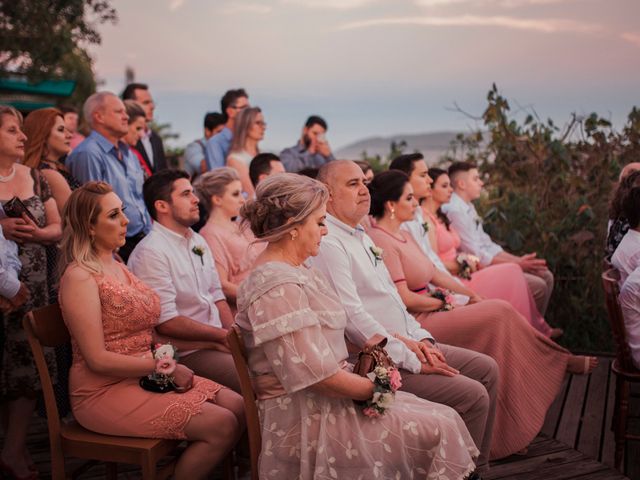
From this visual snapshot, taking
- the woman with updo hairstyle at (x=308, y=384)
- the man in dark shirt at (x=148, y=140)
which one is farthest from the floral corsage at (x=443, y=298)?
the man in dark shirt at (x=148, y=140)

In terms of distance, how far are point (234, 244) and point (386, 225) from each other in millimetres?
842

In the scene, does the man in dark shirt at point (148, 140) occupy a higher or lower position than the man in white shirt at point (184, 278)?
higher

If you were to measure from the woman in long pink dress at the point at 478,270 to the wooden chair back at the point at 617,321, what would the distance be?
4.59ft

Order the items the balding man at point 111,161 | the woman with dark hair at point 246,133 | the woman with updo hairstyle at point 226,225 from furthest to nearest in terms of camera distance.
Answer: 1. the woman with dark hair at point 246,133
2. the balding man at point 111,161
3. the woman with updo hairstyle at point 226,225

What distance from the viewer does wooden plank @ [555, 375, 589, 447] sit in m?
3.95

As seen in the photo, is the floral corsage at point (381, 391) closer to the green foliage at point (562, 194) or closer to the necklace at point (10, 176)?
the necklace at point (10, 176)

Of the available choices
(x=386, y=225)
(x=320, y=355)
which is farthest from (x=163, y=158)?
(x=320, y=355)

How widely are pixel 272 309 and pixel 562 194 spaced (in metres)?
4.80

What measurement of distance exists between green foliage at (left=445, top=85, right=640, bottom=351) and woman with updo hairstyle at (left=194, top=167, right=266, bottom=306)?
9.21 ft

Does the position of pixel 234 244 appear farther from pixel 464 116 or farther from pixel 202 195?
pixel 464 116

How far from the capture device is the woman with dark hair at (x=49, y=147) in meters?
3.76

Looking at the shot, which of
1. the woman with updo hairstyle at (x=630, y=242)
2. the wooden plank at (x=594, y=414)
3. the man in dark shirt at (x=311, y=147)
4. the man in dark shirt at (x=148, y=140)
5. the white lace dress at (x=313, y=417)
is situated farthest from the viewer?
the man in dark shirt at (x=311, y=147)

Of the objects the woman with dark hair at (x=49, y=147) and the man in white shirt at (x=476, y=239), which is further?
the man in white shirt at (x=476, y=239)

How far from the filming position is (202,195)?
419 cm
